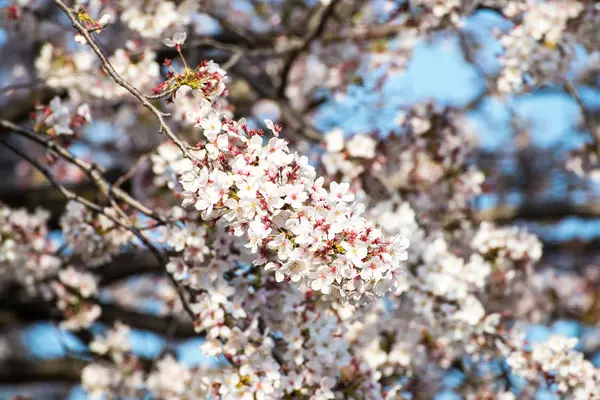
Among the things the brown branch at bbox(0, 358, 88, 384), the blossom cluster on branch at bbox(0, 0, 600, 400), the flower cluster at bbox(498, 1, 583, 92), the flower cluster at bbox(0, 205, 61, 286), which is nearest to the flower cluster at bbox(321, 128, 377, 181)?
the blossom cluster on branch at bbox(0, 0, 600, 400)

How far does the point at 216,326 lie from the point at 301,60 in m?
4.28

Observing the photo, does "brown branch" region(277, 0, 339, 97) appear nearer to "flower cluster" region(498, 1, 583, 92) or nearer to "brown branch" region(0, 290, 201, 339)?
"flower cluster" region(498, 1, 583, 92)

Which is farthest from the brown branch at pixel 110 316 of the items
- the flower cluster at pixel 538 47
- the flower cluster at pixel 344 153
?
the flower cluster at pixel 538 47

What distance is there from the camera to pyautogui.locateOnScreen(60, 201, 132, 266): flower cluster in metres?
3.49

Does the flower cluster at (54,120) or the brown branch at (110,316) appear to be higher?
the brown branch at (110,316)

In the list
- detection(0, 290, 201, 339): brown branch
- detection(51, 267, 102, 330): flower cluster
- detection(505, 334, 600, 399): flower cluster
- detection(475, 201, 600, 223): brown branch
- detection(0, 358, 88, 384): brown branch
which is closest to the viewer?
detection(505, 334, 600, 399): flower cluster

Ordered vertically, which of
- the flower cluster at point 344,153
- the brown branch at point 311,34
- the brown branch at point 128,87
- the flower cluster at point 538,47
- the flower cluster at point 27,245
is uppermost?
the brown branch at point 311,34

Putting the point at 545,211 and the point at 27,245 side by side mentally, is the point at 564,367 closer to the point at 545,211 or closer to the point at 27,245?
the point at 545,211

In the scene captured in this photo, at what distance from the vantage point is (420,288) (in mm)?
3832

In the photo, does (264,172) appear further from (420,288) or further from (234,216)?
(420,288)

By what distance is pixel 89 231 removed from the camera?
3.54 m

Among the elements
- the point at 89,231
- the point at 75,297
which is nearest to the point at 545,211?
the point at 75,297

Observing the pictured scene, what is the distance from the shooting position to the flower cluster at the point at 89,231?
349 cm

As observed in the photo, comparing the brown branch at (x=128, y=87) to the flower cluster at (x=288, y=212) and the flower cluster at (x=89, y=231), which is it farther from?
the flower cluster at (x=89, y=231)
